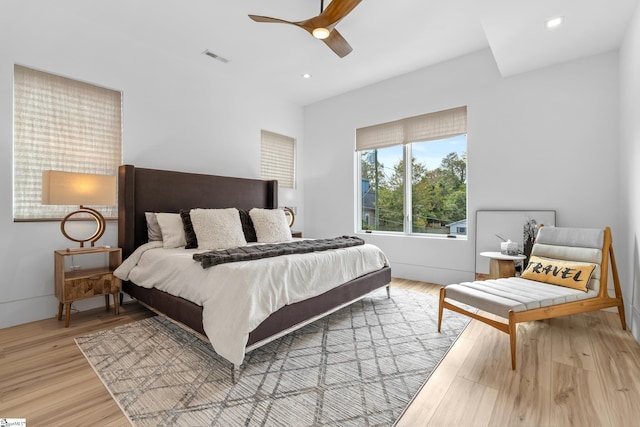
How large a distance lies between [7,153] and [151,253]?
1500 mm

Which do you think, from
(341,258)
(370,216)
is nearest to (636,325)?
(341,258)

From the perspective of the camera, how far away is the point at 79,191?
259cm

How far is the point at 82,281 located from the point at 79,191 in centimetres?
81

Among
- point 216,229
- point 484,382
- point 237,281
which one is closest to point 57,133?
point 216,229

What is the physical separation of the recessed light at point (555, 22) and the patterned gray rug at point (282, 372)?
2.78 meters

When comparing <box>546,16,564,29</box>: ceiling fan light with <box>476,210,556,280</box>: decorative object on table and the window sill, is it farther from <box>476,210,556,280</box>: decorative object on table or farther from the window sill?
the window sill

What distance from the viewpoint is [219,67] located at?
4.09 metres

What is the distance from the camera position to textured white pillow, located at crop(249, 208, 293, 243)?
141 inches

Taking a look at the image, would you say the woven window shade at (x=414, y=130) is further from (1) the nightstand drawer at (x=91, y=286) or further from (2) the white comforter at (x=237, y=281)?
(1) the nightstand drawer at (x=91, y=286)

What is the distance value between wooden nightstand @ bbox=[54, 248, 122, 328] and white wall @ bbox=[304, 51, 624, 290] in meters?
3.37

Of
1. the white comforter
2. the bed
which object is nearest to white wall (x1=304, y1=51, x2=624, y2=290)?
the bed

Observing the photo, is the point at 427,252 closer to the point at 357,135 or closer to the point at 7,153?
the point at 357,135

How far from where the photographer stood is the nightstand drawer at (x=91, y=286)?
2574 mm

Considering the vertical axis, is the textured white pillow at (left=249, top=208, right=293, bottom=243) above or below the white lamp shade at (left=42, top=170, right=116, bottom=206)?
below
